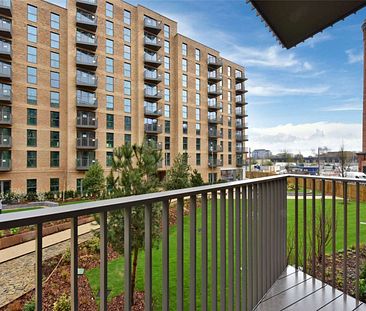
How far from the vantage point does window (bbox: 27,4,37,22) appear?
1488 cm

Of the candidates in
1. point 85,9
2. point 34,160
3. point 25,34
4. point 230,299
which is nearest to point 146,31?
point 85,9

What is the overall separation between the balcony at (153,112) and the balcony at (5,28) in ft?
27.9

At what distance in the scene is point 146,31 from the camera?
18.7m

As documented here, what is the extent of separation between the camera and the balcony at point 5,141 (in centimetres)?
1386

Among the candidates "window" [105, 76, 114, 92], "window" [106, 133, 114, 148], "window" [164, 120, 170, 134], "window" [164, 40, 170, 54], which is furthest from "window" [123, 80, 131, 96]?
"window" [164, 40, 170, 54]

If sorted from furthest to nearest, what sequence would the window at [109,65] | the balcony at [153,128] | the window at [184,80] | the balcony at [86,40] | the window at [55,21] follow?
the window at [184,80] → the balcony at [153,128] → the window at [109,65] → the balcony at [86,40] → the window at [55,21]

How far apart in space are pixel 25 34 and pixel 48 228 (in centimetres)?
1791

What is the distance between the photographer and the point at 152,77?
18828 mm

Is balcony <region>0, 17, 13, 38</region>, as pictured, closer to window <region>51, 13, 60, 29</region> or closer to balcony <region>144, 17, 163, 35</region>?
window <region>51, 13, 60, 29</region>

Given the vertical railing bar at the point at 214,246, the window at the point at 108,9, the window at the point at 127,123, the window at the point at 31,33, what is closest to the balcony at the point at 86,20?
the window at the point at 108,9

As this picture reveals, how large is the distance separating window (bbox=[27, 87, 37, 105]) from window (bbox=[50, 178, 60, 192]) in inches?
176

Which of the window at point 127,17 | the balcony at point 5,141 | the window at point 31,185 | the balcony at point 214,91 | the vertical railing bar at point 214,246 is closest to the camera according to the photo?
the vertical railing bar at point 214,246

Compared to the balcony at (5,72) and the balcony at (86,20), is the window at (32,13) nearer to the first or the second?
the balcony at (86,20)

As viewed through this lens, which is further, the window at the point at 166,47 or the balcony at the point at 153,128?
the window at the point at 166,47
